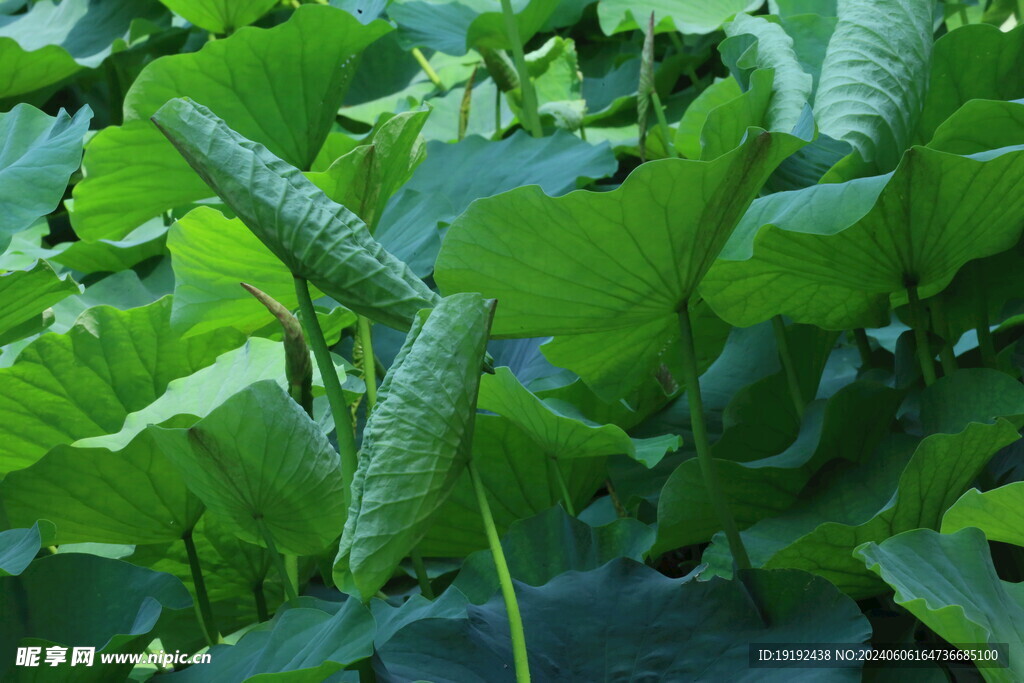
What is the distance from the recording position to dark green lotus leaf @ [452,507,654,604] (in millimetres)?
803

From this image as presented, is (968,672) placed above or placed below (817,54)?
below

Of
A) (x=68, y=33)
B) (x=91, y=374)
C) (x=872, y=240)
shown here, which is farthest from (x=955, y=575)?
(x=68, y=33)

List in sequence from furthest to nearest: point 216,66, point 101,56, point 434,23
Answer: point 101,56 < point 434,23 < point 216,66

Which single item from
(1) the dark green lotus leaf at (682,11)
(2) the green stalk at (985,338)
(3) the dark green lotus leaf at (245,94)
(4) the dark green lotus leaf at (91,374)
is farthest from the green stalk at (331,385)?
(1) the dark green lotus leaf at (682,11)

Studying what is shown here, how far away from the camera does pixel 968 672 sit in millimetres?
709

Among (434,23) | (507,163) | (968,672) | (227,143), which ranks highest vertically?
(227,143)

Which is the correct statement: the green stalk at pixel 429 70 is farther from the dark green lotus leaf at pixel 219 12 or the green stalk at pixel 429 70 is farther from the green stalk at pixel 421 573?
the green stalk at pixel 421 573

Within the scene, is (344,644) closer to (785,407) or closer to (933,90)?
(785,407)

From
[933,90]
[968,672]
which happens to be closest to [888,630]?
[968,672]

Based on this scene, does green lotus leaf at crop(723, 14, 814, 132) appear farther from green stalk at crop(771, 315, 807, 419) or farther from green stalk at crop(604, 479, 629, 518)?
green stalk at crop(604, 479, 629, 518)

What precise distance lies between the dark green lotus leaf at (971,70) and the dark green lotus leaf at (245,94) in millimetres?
643

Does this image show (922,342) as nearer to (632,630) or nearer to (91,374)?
(632,630)

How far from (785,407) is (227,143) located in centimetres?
62

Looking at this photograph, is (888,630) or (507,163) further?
(507,163)
